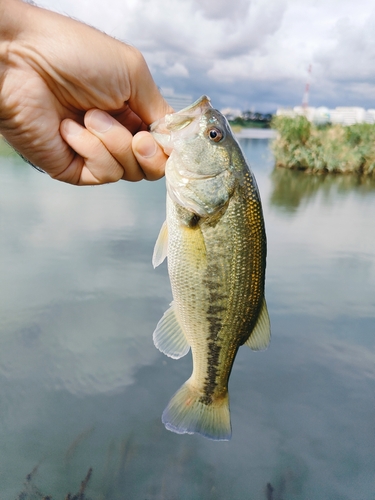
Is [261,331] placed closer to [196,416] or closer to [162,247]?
[196,416]

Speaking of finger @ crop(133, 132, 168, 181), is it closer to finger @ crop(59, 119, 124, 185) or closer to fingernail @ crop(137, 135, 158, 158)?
fingernail @ crop(137, 135, 158, 158)

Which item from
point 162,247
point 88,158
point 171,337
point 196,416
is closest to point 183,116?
point 88,158

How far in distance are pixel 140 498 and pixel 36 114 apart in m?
2.85

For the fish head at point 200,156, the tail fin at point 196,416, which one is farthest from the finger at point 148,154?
the tail fin at point 196,416

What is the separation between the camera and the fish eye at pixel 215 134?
2.00 m

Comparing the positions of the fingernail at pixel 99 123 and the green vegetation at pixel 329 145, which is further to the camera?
the green vegetation at pixel 329 145

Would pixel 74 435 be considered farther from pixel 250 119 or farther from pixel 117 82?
pixel 250 119

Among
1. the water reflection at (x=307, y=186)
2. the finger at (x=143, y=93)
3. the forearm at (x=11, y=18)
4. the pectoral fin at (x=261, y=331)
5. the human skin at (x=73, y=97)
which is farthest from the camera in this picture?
the water reflection at (x=307, y=186)

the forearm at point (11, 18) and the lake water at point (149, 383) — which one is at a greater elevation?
the forearm at point (11, 18)

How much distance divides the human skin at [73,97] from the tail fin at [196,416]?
4.35ft

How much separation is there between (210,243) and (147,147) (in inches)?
25.2

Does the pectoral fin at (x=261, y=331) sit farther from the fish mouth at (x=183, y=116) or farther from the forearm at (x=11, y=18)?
the forearm at (x=11, y=18)

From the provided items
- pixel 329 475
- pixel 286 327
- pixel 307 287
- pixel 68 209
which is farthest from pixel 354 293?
pixel 68 209

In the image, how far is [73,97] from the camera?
2.13 m
